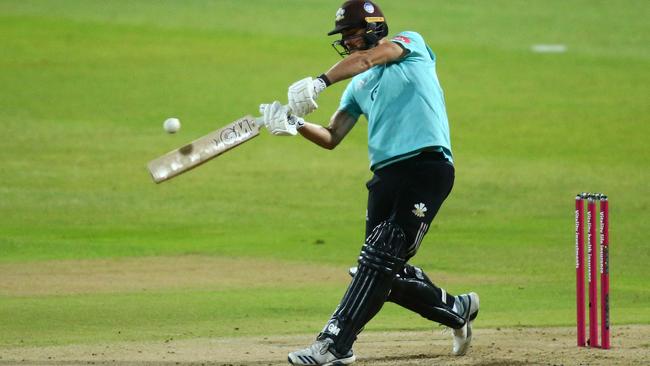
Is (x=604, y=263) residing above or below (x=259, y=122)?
below

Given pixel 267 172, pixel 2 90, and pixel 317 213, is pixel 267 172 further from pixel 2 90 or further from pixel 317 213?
pixel 2 90

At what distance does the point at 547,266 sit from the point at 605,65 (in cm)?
1562

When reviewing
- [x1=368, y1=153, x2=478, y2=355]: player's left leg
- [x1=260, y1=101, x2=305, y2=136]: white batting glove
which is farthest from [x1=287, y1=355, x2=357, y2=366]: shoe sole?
[x1=260, y1=101, x2=305, y2=136]: white batting glove

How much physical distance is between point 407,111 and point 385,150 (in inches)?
9.4

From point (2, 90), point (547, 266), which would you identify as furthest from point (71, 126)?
point (547, 266)

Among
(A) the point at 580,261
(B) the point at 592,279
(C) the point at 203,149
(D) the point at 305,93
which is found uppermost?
(D) the point at 305,93

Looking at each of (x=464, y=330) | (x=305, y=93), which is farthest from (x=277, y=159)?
(x=305, y=93)

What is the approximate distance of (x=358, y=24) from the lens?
7.12 meters

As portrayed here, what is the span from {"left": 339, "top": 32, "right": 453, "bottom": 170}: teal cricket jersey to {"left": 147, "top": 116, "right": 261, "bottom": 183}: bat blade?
0.69 m

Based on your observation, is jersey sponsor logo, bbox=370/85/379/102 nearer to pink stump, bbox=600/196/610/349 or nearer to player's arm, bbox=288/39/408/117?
player's arm, bbox=288/39/408/117

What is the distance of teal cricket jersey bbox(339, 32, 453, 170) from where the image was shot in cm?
707

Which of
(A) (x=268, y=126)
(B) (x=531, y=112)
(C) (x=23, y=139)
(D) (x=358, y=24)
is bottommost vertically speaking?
(B) (x=531, y=112)

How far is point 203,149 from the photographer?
7312mm

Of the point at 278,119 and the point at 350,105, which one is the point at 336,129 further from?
the point at 278,119
